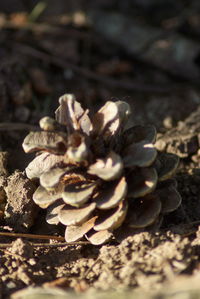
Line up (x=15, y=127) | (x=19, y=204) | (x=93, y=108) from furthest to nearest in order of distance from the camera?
(x=93, y=108)
(x=15, y=127)
(x=19, y=204)

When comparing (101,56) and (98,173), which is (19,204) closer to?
(98,173)

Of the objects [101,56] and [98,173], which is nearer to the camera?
[98,173]

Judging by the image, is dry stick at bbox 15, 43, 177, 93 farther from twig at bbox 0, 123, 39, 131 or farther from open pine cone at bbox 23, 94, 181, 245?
open pine cone at bbox 23, 94, 181, 245

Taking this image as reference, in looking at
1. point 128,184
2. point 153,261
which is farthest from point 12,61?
point 153,261

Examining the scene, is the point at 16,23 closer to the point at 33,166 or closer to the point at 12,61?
the point at 12,61

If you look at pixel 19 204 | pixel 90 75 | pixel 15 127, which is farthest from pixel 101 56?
pixel 19 204

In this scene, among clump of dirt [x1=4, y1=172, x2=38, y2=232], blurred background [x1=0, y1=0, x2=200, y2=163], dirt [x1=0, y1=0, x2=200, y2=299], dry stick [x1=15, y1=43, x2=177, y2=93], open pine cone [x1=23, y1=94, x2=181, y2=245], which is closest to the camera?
dirt [x1=0, y1=0, x2=200, y2=299]

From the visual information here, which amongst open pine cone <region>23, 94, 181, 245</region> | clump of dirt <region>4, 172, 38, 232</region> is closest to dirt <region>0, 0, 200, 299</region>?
clump of dirt <region>4, 172, 38, 232</region>
